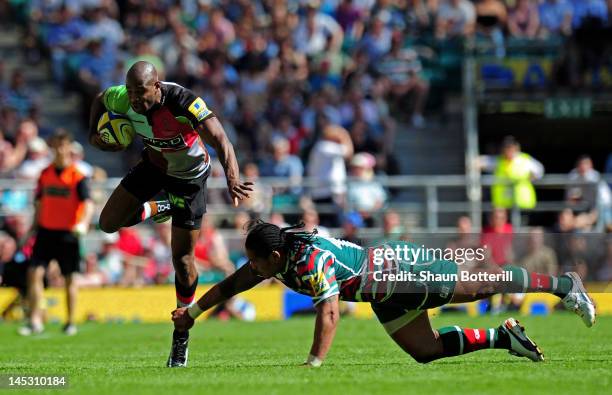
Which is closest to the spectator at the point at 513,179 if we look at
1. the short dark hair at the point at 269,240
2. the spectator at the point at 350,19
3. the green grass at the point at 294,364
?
the green grass at the point at 294,364

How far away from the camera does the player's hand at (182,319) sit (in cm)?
1034

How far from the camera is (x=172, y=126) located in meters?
10.6

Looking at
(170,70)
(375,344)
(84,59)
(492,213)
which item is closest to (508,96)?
(492,213)

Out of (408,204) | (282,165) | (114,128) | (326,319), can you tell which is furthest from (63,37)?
(326,319)

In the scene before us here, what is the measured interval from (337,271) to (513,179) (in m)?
11.9

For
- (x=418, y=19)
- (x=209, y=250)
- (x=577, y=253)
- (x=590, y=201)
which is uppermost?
(x=418, y=19)

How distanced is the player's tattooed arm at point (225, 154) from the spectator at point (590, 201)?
11.2 m

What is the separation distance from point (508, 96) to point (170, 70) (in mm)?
6551

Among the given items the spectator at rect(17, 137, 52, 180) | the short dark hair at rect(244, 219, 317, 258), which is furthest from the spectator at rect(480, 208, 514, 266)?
the spectator at rect(17, 137, 52, 180)

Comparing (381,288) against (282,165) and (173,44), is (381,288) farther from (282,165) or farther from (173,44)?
(173,44)

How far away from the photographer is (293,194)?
69.6 feet

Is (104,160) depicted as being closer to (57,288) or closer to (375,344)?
(57,288)

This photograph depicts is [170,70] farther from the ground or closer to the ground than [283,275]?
farther from the ground

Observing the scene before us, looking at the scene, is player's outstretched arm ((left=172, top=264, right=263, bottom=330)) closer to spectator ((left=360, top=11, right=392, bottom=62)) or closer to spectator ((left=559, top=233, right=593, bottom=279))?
spectator ((left=559, top=233, right=593, bottom=279))
